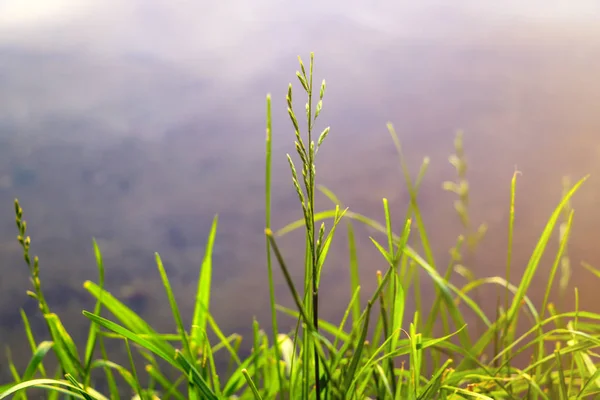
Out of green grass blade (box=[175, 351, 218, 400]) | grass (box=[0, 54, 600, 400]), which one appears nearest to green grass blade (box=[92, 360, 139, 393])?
grass (box=[0, 54, 600, 400])

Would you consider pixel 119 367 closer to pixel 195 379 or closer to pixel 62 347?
pixel 62 347

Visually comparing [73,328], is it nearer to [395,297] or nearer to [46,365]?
[46,365]

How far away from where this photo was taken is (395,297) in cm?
36

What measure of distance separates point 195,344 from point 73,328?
0.54 meters

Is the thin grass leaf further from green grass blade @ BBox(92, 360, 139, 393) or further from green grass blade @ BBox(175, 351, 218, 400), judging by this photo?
green grass blade @ BBox(175, 351, 218, 400)

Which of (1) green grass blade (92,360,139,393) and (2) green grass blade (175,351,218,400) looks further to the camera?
(1) green grass blade (92,360,139,393)

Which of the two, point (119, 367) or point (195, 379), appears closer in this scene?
point (195, 379)

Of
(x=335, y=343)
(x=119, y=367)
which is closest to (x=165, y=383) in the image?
(x=119, y=367)

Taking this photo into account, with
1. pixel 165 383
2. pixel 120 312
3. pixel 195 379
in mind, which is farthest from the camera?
pixel 165 383

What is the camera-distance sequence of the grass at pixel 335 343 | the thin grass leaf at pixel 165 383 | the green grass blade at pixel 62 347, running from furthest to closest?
the thin grass leaf at pixel 165 383 → the green grass blade at pixel 62 347 → the grass at pixel 335 343

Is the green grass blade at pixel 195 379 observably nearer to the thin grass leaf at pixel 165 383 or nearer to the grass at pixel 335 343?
the grass at pixel 335 343

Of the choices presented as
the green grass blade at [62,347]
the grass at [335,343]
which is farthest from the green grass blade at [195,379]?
the green grass blade at [62,347]

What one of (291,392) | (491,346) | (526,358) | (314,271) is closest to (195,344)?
(291,392)

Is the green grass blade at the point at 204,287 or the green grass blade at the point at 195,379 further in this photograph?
the green grass blade at the point at 204,287
